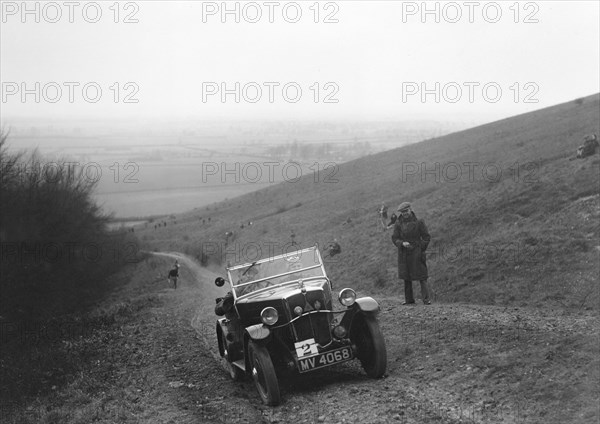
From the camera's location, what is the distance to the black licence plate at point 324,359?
8.84 meters

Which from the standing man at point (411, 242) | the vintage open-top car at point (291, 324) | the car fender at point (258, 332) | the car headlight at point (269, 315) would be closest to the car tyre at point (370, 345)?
the vintage open-top car at point (291, 324)

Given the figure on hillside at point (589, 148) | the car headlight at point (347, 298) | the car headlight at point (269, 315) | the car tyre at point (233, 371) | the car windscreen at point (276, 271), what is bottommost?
the car tyre at point (233, 371)

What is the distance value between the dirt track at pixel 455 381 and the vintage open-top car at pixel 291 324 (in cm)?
42

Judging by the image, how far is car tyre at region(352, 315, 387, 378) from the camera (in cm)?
916

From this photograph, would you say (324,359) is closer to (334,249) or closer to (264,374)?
(264,374)

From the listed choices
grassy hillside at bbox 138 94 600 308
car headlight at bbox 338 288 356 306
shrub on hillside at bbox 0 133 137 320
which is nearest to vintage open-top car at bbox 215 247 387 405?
car headlight at bbox 338 288 356 306

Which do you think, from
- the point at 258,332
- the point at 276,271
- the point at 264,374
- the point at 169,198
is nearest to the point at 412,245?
the point at 276,271

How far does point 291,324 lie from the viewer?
9.19m

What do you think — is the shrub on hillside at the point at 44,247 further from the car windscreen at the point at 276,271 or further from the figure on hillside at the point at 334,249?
the car windscreen at the point at 276,271

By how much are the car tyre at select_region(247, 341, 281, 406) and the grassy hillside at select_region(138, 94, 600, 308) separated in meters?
7.23

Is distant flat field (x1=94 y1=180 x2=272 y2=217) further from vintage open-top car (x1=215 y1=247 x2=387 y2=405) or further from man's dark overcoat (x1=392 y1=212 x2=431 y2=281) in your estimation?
vintage open-top car (x1=215 y1=247 x2=387 y2=405)

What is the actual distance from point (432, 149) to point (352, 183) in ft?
32.8

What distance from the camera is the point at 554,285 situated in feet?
45.5

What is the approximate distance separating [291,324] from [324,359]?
0.73m
